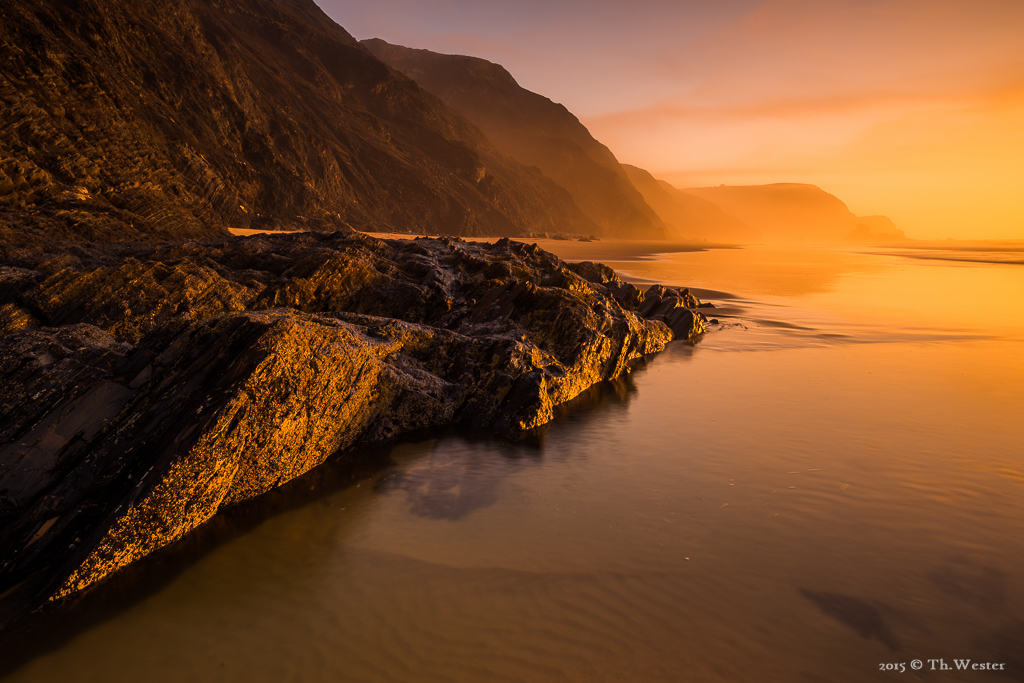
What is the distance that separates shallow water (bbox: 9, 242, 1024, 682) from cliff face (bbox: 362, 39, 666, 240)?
137442 mm

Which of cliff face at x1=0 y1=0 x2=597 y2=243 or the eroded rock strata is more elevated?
cliff face at x1=0 y1=0 x2=597 y2=243

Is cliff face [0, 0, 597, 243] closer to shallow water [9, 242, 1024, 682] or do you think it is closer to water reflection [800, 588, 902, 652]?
shallow water [9, 242, 1024, 682]

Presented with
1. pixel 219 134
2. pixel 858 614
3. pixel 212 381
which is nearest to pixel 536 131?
pixel 219 134

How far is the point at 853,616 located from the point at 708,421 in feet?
16.4

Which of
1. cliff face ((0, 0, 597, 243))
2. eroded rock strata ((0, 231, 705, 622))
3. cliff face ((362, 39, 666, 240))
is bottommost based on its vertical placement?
eroded rock strata ((0, 231, 705, 622))

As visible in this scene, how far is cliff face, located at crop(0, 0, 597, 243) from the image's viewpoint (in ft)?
74.7

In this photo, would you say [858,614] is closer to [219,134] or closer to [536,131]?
[219,134]

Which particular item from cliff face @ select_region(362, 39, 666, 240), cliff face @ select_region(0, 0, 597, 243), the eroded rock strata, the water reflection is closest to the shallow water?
the water reflection

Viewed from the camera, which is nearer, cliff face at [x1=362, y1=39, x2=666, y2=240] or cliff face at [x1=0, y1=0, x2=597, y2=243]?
cliff face at [x1=0, y1=0, x2=597, y2=243]

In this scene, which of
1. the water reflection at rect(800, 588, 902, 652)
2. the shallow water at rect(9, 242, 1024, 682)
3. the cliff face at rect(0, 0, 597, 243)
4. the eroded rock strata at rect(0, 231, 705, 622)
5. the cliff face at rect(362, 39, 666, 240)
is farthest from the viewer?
the cliff face at rect(362, 39, 666, 240)

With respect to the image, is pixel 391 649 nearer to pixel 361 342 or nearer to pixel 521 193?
pixel 361 342

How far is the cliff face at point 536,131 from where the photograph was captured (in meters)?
152

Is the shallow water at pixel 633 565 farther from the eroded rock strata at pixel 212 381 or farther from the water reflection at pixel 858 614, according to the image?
the eroded rock strata at pixel 212 381

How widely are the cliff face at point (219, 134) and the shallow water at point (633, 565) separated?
17956 mm
